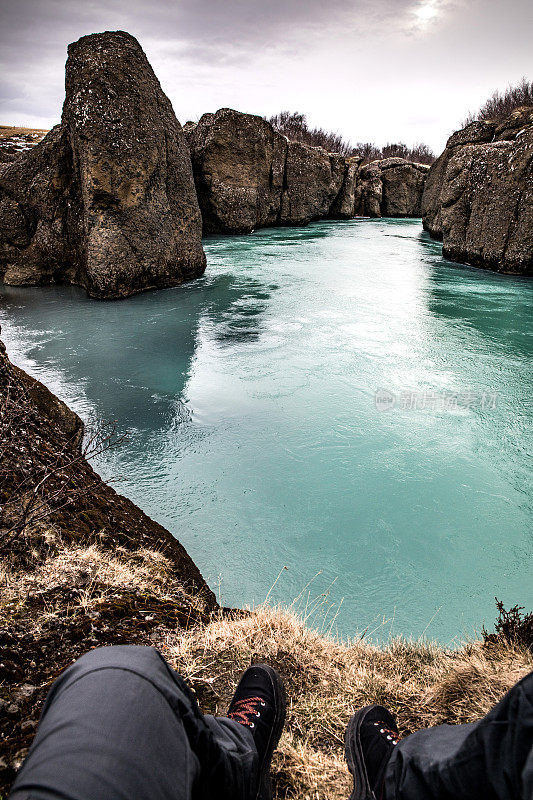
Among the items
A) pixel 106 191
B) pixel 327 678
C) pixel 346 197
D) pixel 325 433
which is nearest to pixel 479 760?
pixel 327 678

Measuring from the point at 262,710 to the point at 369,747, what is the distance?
41 centimetres

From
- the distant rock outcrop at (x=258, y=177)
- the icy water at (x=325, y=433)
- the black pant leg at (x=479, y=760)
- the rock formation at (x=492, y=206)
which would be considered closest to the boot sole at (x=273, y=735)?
the black pant leg at (x=479, y=760)

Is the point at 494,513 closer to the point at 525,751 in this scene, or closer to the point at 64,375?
the point at 525,751

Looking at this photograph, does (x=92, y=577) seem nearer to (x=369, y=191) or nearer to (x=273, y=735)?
(x=273, y=735)

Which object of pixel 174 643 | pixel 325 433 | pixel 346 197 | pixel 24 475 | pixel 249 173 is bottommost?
pixel 174 643

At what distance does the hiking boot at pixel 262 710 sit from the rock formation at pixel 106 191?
8081 millimetres

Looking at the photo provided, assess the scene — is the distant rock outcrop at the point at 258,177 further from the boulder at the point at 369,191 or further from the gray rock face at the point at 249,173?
the boulder at the point at 369,191

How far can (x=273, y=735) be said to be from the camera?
5.73 ft

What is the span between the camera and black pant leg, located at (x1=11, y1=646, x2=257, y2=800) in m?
0.95

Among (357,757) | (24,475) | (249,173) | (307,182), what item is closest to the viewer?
(357,757)

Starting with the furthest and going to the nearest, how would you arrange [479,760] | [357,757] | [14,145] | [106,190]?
[14,145], [106,190], [357,757], [479,760]

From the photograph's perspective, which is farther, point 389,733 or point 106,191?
point 106,191

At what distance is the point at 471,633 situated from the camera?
115 inches

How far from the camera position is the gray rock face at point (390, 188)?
27.9 m
